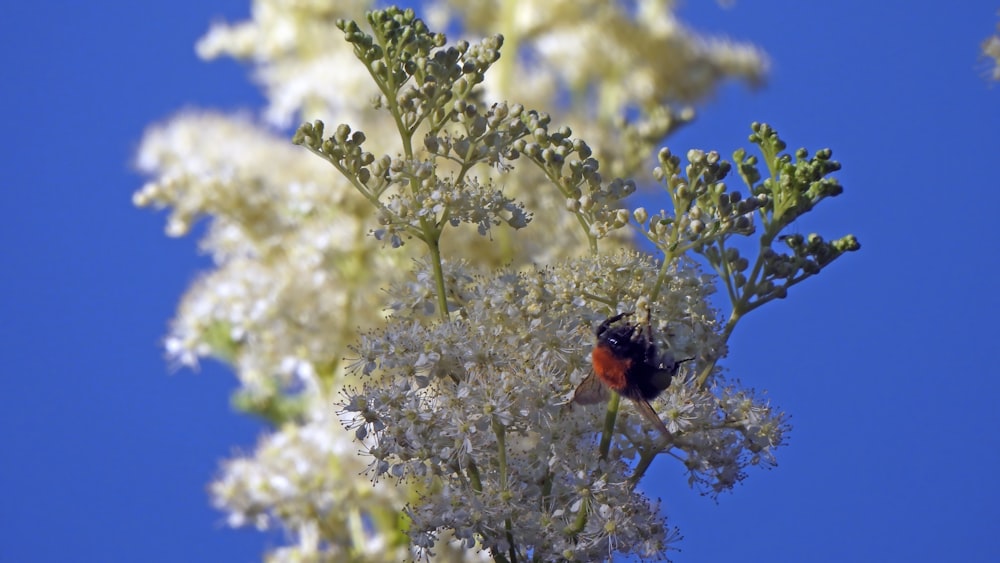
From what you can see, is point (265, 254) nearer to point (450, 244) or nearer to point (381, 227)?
point (450, 244)

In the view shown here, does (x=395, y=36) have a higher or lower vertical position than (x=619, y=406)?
higher

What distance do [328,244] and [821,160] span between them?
1407 millimetres

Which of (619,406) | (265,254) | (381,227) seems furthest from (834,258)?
(265,254)

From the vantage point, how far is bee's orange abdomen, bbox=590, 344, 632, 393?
856 mm

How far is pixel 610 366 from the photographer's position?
87cm

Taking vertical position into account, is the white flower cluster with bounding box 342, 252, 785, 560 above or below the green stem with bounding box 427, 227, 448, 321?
below

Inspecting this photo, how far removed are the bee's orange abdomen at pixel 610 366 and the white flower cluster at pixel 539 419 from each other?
0.04 meters

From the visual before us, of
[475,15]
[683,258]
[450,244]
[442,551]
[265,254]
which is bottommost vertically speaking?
[683,258]

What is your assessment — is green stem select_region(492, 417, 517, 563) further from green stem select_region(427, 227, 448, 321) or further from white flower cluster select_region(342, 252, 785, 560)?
green stem select_region(427, 227, 448, 321)

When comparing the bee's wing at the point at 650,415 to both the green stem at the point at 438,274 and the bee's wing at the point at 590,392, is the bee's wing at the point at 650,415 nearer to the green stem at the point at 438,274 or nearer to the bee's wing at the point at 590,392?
the bee's wing at the point at 590,392

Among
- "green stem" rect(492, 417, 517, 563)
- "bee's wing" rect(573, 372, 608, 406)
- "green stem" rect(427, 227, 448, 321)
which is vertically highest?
"green stem" rect(427, 227, 448, 321)

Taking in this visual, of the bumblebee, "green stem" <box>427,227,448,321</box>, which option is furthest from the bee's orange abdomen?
"green stem" <box>427,227,448,321</box>

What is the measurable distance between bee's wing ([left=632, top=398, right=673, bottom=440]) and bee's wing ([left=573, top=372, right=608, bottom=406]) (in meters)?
0.03

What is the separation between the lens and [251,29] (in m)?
3.03
